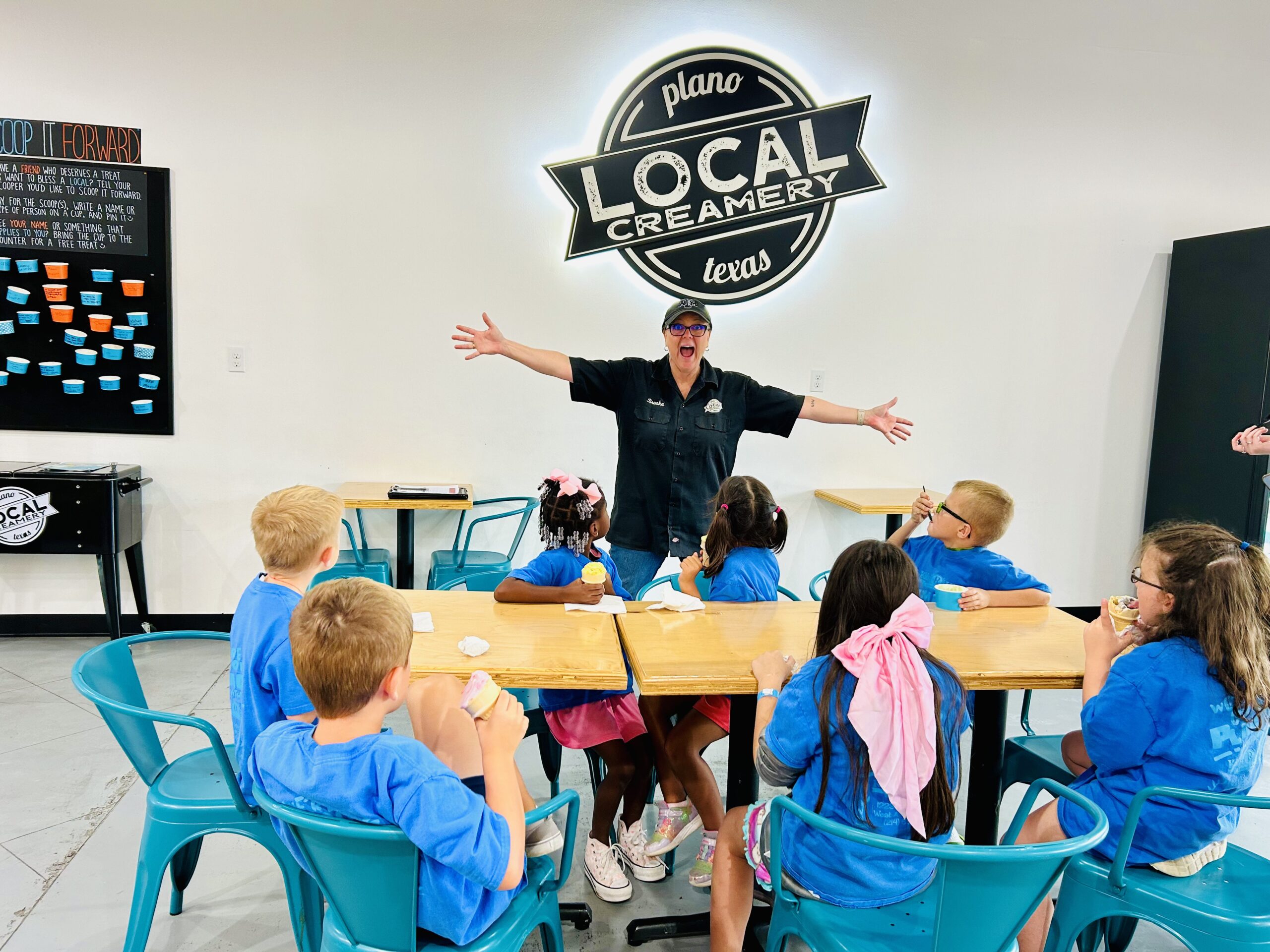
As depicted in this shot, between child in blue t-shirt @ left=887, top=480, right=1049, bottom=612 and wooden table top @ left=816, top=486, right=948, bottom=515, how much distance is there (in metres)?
1.31

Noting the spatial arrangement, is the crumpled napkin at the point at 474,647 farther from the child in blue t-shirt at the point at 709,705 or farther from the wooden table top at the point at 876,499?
the wooden table top at the point at 876,499

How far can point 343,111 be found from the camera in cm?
418

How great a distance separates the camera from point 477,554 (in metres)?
4.20

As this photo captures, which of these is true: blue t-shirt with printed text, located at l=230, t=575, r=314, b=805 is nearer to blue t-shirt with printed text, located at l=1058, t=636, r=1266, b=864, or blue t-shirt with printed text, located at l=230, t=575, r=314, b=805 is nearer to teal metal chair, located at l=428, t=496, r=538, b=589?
blue t-shirt with printed text, located at l=1058, t=636, r=1266, b=864

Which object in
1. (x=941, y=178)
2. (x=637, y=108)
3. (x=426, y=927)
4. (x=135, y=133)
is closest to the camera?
(x=426, y=927)

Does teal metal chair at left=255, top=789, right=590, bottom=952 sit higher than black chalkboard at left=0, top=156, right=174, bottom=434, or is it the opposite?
black chalkboard at left=0, top=156, right=174, bottom=434

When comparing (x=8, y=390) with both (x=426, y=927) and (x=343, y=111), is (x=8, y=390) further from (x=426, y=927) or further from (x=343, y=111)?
(x=426, y=927)

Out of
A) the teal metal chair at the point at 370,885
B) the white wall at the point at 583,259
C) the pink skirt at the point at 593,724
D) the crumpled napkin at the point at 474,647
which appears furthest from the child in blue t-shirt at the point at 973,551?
the white wall at the point at 583,259

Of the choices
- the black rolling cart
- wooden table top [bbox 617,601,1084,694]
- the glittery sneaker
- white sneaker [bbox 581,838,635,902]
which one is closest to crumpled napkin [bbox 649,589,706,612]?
wooden table top [bbox 617,601,1084,694]

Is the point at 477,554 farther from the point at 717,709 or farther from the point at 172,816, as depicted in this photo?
the point at 172,816

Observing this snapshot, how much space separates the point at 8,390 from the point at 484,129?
259 cm

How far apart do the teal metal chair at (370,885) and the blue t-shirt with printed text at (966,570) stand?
167 centimetres

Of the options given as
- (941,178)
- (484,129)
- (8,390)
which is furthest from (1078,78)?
(8,390)

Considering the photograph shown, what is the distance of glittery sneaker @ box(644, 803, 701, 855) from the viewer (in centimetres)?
228
